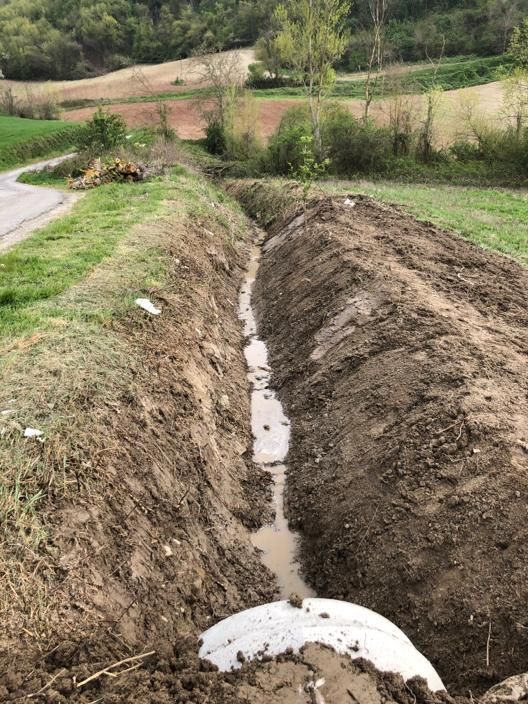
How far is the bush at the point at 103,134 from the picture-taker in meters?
29.1

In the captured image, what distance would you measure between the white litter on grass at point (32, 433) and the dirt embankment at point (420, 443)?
134 inches

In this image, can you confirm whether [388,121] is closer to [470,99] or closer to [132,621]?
[470,99]

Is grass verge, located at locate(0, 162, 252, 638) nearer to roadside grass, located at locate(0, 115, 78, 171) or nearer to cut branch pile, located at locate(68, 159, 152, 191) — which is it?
cut branch pile, located at locate(68, 159, 152, 191)

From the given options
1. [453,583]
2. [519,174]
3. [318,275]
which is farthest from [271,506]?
[519,174]

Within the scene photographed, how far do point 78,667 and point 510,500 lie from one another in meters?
4.18

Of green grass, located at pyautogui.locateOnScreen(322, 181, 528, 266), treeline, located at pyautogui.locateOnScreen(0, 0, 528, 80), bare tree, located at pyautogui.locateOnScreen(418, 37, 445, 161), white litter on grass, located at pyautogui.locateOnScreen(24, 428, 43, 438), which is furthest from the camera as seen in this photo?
treeline, located at pyautogui.locateOnScreen(0, 0, 528, 80)

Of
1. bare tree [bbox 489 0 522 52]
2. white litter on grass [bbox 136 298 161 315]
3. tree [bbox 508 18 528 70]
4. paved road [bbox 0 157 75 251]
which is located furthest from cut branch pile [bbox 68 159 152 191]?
bare tree [bbox 489 0 522 52]

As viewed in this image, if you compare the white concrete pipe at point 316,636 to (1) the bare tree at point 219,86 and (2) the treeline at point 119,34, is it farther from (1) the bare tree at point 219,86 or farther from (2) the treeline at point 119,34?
(2) the treeline at point 119,34

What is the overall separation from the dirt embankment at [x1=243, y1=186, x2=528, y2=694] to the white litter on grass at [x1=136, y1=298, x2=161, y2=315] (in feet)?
8.73

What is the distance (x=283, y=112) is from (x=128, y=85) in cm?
3923

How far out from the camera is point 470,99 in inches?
1335

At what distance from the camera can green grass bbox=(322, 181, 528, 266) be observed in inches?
537

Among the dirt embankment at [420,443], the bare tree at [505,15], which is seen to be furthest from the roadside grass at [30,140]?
the bare tree at [505,15]

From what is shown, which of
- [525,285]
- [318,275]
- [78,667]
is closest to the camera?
[78,667]
